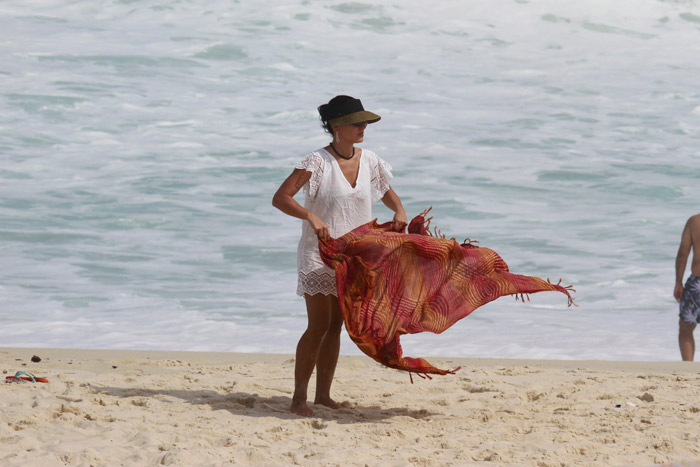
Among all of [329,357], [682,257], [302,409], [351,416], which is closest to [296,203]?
[329,357]

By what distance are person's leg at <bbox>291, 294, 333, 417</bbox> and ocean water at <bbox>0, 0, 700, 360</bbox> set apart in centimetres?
367

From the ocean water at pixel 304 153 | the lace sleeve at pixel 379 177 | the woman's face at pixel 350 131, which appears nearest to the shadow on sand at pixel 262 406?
the lace sleeve at pixel 379 177

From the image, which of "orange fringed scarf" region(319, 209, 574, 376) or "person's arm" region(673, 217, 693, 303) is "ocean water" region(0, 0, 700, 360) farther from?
"orange fringed scarf" region(319, 209, 574, 376)

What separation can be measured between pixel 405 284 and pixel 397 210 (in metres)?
0.58

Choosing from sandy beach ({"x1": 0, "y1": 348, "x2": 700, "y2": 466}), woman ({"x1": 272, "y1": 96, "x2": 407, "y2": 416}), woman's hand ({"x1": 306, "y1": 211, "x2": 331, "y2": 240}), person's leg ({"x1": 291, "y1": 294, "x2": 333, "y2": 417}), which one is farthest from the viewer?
person's leg ({"x1": 291, "y1": 294, "x2": 333, "y2": 417})

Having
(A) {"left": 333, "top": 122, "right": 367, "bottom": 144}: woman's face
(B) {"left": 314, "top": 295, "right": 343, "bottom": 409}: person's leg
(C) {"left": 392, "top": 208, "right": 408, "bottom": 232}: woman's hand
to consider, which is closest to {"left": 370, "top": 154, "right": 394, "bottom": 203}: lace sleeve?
(C) {"left": 392, "top": 208, "right": 408, "bottom": 232}: woman's hand

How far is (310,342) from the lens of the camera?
538 centimetres

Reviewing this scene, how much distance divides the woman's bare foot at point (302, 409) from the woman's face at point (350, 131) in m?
1.51

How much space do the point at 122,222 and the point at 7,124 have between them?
680 centimetres

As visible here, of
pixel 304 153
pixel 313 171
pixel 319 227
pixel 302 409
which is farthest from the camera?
pixel 304 153

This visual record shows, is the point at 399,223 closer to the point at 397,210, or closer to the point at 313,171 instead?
the point at 397,210

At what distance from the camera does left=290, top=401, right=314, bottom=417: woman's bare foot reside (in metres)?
5.48

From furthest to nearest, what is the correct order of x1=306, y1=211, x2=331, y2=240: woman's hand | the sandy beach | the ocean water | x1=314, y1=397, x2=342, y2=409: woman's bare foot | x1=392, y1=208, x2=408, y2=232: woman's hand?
the ocean water → x1=314, y1=397, x2=342, y2=409: woman's bare foot → x1=392, y1=208, x2=408, y2=232: woman's hand → x1=306, y1=211, x2=331, y2=240: woman's hand → the sandy beach

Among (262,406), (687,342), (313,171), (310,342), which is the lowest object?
(262,406)
